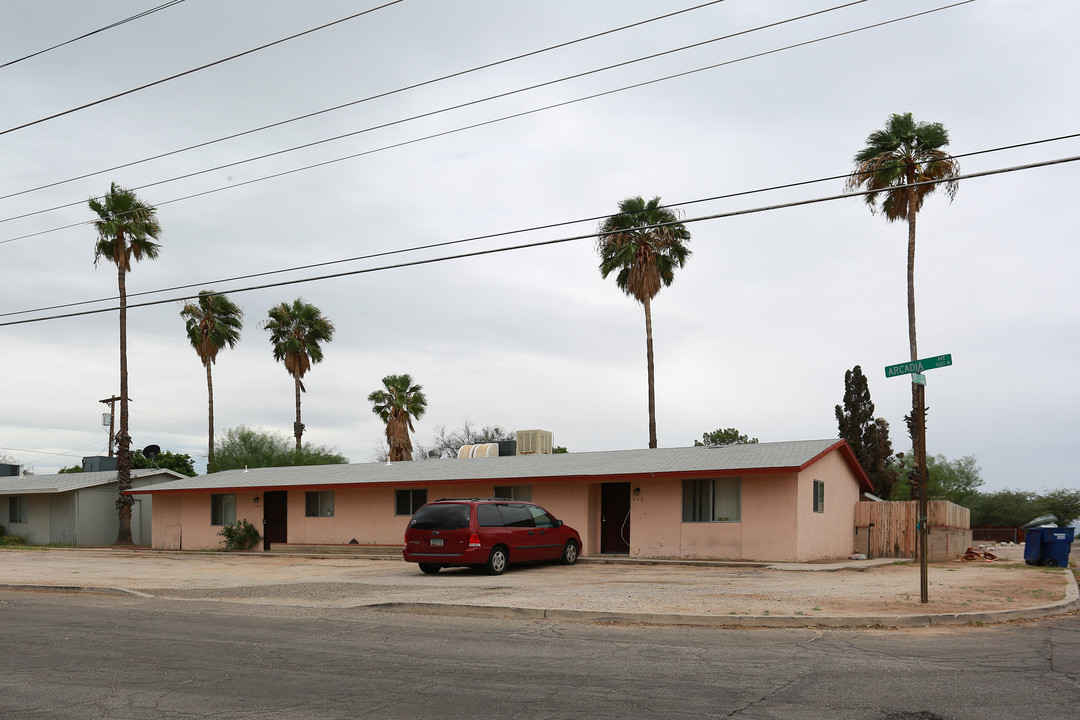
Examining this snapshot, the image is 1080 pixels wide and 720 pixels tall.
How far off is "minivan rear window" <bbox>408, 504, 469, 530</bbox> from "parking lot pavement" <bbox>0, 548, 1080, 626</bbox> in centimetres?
105

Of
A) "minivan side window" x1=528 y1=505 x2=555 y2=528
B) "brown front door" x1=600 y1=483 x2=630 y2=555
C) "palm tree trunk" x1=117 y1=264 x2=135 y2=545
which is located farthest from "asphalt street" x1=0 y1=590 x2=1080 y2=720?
"palm tree trunk" x1=117 y1=264 x2=135 y2=545

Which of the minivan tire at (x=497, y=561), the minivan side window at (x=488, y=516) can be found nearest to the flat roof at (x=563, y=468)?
the minivan side window at (x=488, y=516)

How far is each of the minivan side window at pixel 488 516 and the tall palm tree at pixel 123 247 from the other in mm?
24780

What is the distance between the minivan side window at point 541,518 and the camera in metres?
21.4

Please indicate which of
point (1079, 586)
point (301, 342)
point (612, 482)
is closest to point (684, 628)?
point (1079, 586)

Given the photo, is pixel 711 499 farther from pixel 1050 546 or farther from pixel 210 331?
pixel 210 331

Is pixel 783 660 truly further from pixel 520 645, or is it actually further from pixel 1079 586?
pixel 1079 586

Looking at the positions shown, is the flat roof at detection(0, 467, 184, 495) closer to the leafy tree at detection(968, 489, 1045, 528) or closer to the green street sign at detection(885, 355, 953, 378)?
the green street sign at detection(885, 355, 953, 378)

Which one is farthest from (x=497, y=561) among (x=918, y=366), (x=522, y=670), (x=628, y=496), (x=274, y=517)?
(x=274, y=517)

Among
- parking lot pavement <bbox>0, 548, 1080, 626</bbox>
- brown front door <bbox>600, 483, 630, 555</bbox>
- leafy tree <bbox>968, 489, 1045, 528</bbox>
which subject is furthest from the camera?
leafy tree <bbox>968, 489, 1045, 528</bbox>

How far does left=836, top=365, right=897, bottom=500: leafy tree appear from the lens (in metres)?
51.3

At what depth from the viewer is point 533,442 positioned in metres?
33.5

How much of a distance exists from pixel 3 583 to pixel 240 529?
1331 centimetres

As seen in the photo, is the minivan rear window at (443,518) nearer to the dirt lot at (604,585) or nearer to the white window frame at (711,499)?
the dirt lot at (604,585)
